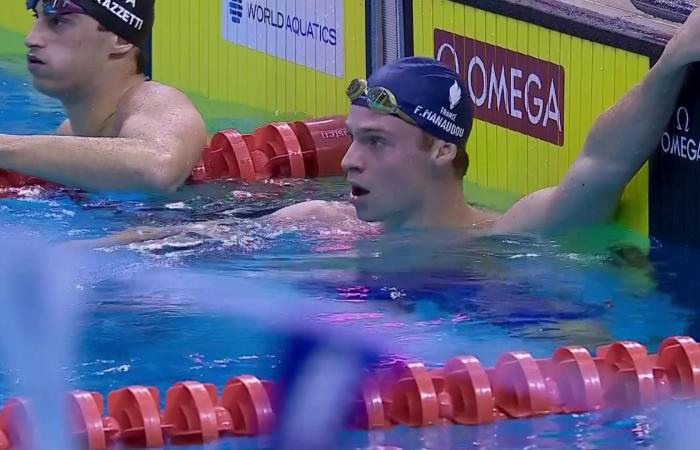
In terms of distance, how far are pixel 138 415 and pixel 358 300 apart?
2.78 feet

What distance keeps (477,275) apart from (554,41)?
34.7 inches

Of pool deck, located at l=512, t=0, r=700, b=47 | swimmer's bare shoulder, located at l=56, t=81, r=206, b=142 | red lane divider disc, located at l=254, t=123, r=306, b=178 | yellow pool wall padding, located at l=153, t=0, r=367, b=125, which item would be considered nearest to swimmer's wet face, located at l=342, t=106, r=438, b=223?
pool deck, located at l=512, t=0, r=700, b=47

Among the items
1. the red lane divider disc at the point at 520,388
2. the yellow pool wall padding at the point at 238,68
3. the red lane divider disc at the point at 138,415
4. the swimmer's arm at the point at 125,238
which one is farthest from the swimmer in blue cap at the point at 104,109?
the red lane divider disc at the point at 520,388

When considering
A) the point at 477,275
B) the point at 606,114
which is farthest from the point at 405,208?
the point at 606,114

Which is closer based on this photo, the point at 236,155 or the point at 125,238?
the point at 125,238

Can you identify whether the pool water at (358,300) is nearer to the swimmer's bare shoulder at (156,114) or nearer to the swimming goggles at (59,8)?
the swimmer's bare shoulder at (156,114)

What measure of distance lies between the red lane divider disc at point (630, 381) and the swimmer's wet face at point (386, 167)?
1.00m

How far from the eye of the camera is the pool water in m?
2.76

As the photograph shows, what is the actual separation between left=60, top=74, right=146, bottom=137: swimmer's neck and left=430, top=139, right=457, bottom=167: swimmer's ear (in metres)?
1.10

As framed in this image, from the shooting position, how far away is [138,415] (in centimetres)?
262

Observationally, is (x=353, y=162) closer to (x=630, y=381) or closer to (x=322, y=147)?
(x=630, y=381)

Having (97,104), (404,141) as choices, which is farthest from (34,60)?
(404,141)

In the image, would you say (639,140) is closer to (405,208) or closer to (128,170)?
(405,208)

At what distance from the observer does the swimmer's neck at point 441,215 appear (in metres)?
3.77
